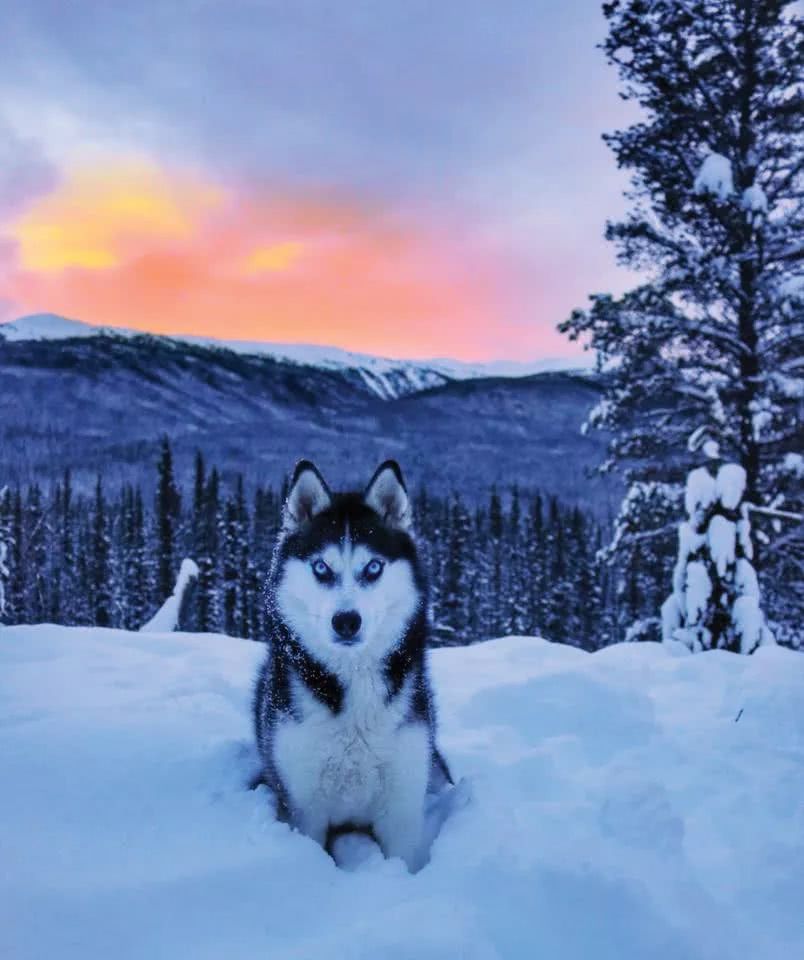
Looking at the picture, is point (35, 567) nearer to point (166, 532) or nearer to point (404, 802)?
point (166, 532)

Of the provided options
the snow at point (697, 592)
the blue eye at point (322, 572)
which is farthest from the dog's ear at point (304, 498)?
the snow at point (697, 592)

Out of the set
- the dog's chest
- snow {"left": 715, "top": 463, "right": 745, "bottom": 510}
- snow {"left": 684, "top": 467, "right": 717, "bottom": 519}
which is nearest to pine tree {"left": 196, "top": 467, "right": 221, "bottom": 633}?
snow {"left": 684, "top": 467, "right": 717, "bottom": 519}

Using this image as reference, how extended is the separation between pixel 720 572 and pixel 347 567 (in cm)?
707

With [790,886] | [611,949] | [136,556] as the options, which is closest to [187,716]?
[611,949]

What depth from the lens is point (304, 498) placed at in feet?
12.9

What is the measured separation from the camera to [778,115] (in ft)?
37.9

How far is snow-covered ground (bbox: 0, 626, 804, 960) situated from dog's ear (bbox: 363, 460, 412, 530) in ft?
5.38

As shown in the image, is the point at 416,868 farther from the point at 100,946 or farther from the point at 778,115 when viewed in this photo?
the point at 778,115

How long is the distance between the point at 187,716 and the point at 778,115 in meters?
13.4

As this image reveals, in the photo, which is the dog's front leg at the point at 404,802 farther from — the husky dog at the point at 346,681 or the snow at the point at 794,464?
the snow at the point at 794,464

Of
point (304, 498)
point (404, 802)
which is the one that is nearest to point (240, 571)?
point (304, 498)

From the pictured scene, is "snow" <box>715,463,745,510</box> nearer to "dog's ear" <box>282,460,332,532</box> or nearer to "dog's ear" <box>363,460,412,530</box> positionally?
"dog's ear" <box>363,460,412,530</box>

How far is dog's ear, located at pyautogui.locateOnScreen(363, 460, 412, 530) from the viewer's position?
3984mm

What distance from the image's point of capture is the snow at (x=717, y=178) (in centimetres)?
1076
